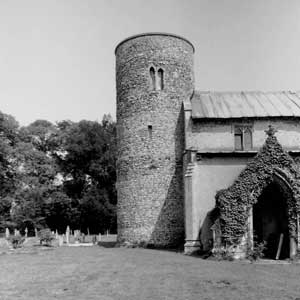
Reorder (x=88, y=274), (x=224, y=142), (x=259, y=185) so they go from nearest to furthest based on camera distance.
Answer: (x=88, y=274), (x=259, y=185), (x=224, y=142)

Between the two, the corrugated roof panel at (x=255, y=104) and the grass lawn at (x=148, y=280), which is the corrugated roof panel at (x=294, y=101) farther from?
the grass lawn at (x=148, y=280)

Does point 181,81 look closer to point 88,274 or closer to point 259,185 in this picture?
point 259,185

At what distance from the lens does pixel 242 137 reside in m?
26.4

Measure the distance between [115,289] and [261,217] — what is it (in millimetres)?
13246

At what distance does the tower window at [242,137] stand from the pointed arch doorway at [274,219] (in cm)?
405

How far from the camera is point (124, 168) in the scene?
28672mm

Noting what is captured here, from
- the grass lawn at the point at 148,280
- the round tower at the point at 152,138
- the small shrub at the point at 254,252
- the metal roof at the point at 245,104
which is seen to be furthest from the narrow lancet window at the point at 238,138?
the grass lawn at the point at 148,280

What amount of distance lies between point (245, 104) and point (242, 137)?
8.83 feet

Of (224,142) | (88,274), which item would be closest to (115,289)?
(88,274)

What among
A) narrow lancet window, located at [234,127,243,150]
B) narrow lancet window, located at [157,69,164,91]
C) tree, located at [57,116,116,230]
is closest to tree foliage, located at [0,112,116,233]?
tree, located at [57,116,116,230]

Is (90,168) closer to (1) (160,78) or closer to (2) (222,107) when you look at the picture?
(1) (160,78)

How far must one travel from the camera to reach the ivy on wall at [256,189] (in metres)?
20.8

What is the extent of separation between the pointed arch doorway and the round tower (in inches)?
213

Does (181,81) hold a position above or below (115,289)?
above
